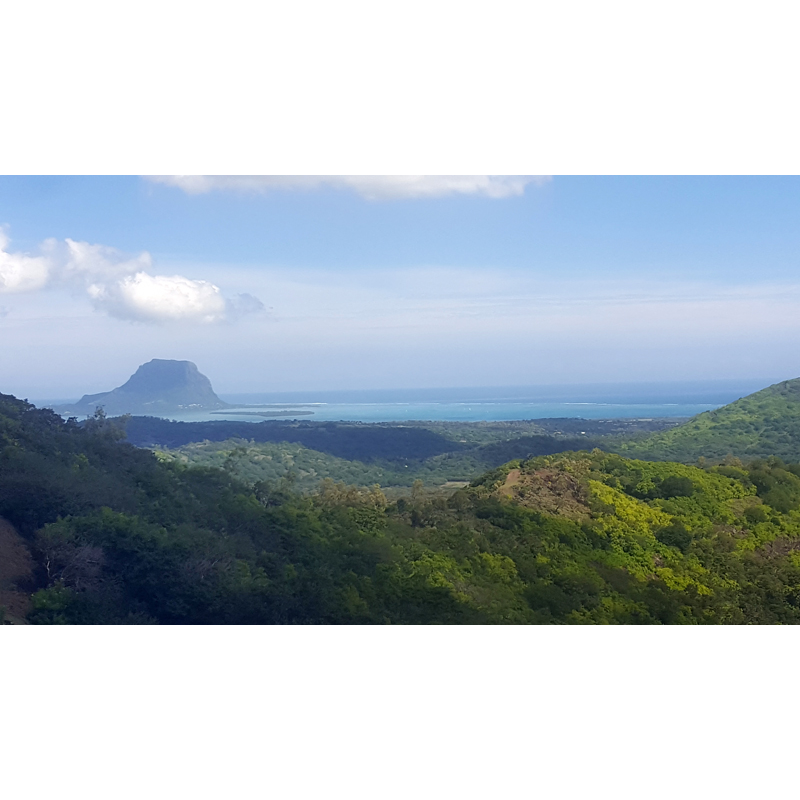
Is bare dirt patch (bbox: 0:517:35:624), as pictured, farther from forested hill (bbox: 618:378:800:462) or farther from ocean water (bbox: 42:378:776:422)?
forested hill (bbox: 618:378:800:462)

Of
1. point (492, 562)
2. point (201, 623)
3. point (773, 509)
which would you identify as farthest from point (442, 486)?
point (773, 509)

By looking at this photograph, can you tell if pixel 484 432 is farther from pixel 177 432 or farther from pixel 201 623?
pixel 201 623

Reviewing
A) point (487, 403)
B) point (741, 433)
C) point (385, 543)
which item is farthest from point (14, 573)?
point (741, 433)

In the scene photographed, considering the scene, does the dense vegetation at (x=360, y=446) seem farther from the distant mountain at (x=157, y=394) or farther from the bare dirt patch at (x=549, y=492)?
the bare dirt patch at (x=549, y=492)

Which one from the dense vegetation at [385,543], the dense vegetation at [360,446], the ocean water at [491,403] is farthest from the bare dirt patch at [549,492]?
the ocean water at [491,403]

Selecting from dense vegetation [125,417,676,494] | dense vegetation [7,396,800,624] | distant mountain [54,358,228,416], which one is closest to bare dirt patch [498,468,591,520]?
dense vegetation [7,396,800,624]

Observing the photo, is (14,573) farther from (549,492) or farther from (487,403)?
(487,403)
